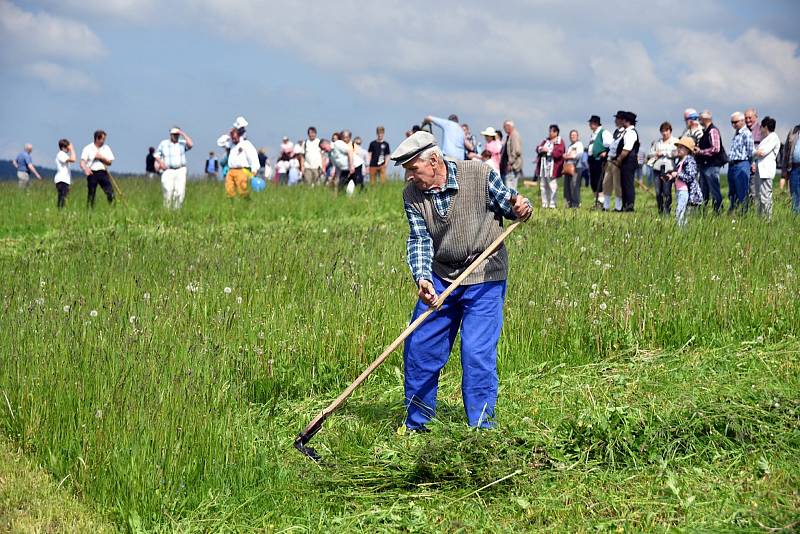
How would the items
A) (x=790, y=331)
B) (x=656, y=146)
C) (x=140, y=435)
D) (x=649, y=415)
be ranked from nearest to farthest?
(x=140, y=435) < (x=649, y=415) < (x=790, y=331) < (x=656, y=146)

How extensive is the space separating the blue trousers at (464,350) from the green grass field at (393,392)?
194 mm

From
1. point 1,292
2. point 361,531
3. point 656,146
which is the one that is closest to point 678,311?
point 361,531

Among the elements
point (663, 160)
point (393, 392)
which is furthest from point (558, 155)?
point (393, 392)

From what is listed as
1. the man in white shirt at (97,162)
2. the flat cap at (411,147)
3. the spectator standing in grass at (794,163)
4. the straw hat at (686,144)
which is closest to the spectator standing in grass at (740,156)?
the spectator standing in grass at (794,163)

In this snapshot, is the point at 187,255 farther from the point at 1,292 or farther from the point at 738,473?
the point at 738,473

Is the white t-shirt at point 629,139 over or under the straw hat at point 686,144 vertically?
over

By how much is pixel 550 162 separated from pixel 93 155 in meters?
8.75

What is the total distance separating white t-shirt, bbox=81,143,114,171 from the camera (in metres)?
18.8

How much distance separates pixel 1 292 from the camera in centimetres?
891

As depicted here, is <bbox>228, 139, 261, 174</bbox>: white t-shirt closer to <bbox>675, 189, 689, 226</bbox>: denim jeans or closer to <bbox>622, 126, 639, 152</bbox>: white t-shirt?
<bbox>622, 126, 639, 152</bbox>: white t-shirt

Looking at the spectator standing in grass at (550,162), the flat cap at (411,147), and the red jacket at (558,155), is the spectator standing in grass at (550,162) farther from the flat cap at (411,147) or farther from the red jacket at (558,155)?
the flat cap at (411,147)

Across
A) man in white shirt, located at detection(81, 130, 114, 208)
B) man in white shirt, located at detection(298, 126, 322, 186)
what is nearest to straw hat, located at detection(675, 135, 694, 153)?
man in white shirt, located at detection(81, 130, 114, 208)

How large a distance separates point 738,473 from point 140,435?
3177 mm

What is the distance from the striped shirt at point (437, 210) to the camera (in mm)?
6113
